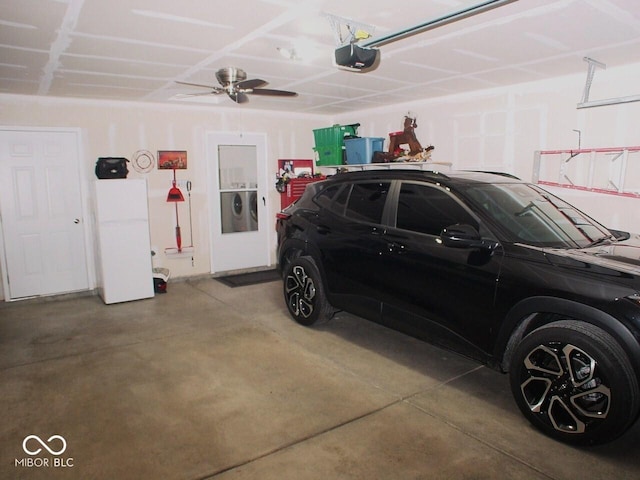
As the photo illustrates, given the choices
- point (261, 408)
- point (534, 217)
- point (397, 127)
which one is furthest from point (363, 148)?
point (261, 408)

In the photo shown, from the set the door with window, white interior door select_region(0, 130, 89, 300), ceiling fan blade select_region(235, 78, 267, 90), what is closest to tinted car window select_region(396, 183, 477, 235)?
the door with window

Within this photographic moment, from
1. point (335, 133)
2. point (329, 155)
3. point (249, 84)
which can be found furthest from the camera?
point (329, 155)

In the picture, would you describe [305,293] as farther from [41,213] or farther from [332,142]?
[41,213]

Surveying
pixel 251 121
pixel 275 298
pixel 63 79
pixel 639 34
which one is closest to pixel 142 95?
pixel 63 79

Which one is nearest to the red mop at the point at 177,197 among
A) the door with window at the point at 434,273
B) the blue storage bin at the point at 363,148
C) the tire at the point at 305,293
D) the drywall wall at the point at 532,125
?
the tire at the point at 305,293

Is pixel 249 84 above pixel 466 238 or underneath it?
above

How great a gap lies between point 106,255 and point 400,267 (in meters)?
3.63

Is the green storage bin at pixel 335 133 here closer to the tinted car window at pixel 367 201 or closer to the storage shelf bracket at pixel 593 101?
the tinted car window at pixel 367 201

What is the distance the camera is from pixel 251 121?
6402 millimetres

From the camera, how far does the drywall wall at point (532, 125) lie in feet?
12.6

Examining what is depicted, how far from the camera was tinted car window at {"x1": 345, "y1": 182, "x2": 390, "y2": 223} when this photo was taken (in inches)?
138

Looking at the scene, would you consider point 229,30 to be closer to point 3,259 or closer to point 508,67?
point 508,67

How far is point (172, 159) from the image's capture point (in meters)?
5.85

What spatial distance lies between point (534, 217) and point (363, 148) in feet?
10.3
